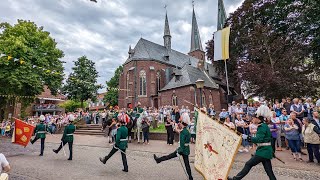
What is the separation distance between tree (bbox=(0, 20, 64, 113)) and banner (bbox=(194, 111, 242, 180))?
19425 mm

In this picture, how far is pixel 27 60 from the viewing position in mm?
24688

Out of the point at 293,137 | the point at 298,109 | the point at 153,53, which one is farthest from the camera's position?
the point at 153,53

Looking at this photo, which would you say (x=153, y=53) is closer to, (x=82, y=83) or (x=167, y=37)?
(x=167, y=37)

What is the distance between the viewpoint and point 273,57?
22.2m

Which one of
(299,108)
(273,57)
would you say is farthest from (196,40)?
(299,108)

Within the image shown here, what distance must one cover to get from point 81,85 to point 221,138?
42.5 metres

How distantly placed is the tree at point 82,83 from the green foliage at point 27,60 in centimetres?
1371

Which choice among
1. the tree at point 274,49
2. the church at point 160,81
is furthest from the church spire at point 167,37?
the tree at point 274,49

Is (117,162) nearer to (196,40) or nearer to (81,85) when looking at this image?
(81,85)

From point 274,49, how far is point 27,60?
2647cm

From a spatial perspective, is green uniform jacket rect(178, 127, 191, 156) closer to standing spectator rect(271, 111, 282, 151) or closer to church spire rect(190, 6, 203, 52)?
standing spectator rect(271, 111, 282, 151)

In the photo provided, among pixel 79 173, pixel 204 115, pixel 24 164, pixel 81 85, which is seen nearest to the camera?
pixel 204 115

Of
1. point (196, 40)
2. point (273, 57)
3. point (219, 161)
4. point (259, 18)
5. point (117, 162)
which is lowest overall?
point (117, 162)

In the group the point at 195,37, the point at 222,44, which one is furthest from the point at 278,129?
the point at 195,37
